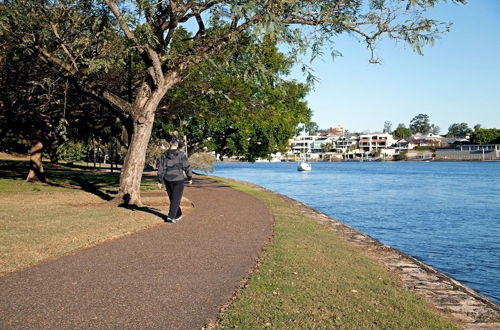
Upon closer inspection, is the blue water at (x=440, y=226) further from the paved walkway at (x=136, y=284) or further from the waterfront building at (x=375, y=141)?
the waterfront building at (x=375, y=141)

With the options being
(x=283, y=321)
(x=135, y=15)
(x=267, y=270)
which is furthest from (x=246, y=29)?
(x=283, y=321)

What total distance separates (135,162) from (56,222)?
14.7ft

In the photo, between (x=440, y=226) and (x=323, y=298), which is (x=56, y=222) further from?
(x=440, y=226)

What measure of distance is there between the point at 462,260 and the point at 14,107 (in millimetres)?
19074

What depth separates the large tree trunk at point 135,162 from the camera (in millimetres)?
15617

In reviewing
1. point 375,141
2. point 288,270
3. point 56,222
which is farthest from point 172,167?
point 375,141

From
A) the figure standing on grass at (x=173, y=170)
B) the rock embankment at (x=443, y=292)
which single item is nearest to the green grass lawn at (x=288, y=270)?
the rock embankment at (x=443, y=292)

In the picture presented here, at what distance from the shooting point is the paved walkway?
17.1 feet

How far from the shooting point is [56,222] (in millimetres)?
11781

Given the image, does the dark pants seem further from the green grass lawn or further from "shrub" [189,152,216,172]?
"shrub" [189,152,216,172]

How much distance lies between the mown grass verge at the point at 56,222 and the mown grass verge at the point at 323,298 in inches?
144

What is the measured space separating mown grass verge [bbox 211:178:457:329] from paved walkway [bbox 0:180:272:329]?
37 centimetres

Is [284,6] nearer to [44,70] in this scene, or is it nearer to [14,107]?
[44,70]

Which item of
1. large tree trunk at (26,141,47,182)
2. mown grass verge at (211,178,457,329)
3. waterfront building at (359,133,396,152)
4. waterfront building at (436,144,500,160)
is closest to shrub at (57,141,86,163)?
large tree trunk at (26,141,47,182)
